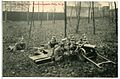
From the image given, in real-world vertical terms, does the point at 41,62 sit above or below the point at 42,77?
above

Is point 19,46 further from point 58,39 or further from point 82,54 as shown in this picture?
point 82,54

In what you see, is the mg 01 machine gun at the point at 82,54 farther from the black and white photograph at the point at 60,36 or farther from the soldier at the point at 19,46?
the soldier at the point at 19,46

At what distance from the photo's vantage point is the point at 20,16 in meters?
1.96

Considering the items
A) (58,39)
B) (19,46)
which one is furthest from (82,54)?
(19,46)

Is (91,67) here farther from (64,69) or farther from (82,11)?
(82,11)

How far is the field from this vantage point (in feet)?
6.30

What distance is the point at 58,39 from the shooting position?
195 centimetres

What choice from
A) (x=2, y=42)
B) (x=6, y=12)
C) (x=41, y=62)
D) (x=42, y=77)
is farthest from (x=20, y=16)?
(x=42, y=77)

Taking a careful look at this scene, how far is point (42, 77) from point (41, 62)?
0.13 meters

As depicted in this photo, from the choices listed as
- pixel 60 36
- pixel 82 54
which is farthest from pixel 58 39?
pixel 82 54

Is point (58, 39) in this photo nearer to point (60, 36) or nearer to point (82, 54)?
point (60, 36)

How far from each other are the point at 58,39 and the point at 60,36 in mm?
31

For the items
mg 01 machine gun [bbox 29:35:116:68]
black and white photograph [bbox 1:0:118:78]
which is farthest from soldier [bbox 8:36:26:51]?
mg 01 machine gun [bbox 29:35:116:68]

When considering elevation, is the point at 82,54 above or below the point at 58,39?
below
